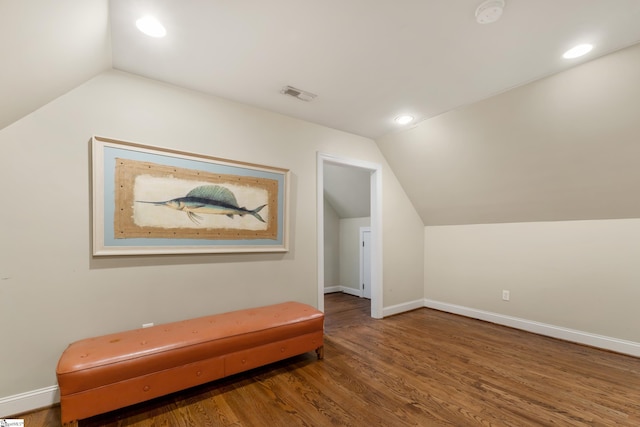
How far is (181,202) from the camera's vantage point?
7.99ft

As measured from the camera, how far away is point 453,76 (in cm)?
235

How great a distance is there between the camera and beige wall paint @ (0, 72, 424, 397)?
187 cm

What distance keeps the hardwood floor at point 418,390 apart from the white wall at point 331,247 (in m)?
2.58

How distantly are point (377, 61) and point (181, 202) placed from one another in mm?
1999

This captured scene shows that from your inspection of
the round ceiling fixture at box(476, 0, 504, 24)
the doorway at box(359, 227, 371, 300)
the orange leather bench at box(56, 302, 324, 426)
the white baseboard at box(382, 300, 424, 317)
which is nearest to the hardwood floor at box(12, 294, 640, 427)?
the orange leather bench at box(56, 302, 324, 426)

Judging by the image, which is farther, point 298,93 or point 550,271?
point 550,271

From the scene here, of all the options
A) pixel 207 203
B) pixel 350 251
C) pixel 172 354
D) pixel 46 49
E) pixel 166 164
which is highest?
pixel 46 49

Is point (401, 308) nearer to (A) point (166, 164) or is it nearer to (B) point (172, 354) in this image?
(B) point (172, 354)

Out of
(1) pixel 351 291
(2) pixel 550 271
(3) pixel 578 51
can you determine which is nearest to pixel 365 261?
(1) pixel 351 291

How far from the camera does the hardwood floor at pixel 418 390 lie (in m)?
1.80

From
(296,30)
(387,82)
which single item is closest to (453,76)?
(387,82)

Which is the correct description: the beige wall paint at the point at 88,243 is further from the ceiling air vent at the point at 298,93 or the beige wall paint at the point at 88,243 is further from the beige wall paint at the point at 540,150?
the beige wall paint at the point at 540,150

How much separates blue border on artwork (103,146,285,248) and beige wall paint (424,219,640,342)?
9.26 ft

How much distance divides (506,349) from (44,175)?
4.30 metres
